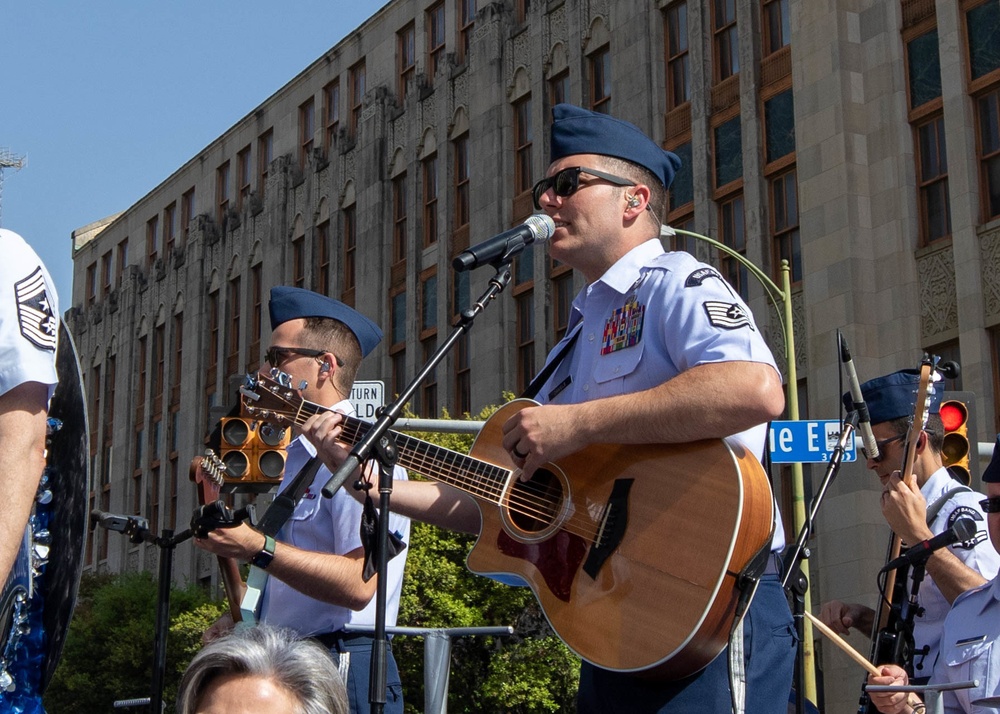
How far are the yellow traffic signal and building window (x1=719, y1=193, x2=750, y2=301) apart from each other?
18932mm

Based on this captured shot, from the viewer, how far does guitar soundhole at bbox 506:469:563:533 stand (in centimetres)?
481

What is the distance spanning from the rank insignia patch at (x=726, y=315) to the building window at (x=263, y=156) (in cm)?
4508

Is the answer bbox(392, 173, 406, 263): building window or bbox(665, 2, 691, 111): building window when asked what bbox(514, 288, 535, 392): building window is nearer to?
bbox(665, 2, 691, 111): building window

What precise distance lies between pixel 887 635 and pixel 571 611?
2726 mm

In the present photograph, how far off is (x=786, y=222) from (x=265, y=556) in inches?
921

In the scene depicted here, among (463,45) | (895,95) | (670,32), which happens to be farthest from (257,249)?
(895,95)

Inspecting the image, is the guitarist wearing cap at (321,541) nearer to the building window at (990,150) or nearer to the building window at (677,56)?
the building window at (990,150)

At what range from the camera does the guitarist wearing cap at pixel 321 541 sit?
5.49 m

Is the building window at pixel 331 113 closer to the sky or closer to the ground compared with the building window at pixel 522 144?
closer to the sky

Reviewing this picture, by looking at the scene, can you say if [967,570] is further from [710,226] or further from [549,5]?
[549,5]

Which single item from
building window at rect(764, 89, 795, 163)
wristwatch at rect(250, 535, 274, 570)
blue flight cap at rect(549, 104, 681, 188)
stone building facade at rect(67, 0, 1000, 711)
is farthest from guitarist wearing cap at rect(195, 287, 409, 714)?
building window at rect(764, 89, 795, 163)

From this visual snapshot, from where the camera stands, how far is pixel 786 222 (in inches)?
1093

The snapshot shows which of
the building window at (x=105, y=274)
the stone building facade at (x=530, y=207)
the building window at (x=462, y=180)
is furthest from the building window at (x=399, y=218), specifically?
the building window at (x=105, y=274)

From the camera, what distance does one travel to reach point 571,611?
4566 millimetres
